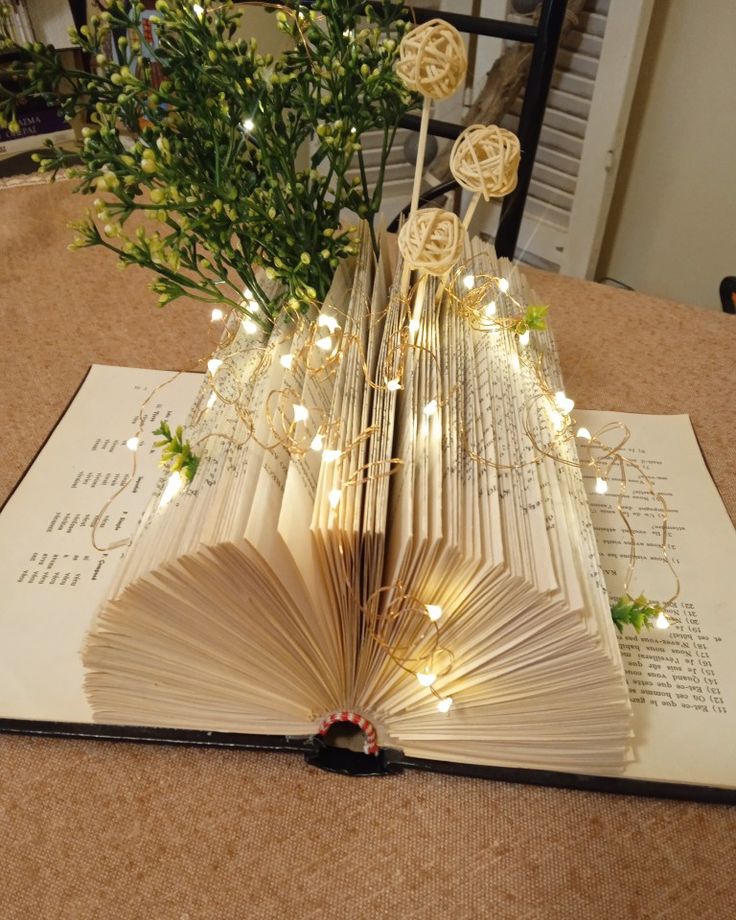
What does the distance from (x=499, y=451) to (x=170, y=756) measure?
39 cm

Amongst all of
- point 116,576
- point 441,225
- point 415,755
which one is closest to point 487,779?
point 415,755

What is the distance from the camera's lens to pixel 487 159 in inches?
21.7

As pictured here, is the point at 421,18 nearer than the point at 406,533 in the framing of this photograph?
No

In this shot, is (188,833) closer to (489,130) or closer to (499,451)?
(499,451)

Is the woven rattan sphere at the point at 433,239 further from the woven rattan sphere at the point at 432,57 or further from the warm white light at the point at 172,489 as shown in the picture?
the warm white light at the point at 172,489

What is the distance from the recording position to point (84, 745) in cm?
62

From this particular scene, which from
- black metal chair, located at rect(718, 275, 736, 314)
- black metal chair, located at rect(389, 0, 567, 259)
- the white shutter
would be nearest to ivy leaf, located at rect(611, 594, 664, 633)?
black metal chair, located at rect(389, 0, 567, 259)

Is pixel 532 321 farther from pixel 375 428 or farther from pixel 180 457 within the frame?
pixel 180 457

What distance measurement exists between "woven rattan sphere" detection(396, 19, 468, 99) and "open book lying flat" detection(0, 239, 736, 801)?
0.21 m

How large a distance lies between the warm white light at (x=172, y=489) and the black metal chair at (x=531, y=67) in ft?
1.75

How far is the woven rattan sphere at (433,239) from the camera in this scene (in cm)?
55

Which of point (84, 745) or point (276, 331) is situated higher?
point (276, 331)

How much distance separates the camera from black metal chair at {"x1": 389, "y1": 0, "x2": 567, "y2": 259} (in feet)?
3.38

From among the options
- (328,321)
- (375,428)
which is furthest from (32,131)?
(375,428)
